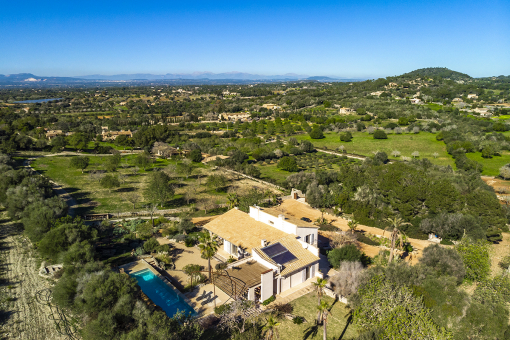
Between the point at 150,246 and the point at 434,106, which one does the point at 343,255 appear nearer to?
the point at 150,246

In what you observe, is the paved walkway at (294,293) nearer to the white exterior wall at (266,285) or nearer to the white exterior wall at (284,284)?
the white exterior wall at (284,284)

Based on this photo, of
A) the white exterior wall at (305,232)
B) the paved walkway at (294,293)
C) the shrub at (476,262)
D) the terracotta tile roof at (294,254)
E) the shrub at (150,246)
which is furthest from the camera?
the shrub at (150,246)

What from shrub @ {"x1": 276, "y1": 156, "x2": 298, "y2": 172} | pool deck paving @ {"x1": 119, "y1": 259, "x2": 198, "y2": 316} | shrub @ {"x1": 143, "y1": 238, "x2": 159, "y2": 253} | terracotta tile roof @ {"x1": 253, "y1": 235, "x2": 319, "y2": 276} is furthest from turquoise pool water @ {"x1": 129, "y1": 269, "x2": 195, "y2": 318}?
shrub @ {"x1": 276, "y1": 156, "x2": 298, "y2": 172}

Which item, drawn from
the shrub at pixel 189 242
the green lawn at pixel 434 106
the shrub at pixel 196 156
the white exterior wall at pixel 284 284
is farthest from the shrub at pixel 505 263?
the green lawn at pixel 434 106

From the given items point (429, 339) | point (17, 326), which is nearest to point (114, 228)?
point (17, 326)

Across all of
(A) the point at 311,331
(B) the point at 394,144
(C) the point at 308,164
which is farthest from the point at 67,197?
(B) the point at 394,144

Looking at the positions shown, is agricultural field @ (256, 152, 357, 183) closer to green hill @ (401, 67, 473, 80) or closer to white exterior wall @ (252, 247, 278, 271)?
white exterior wall @ (252, 247, 278, 271)
